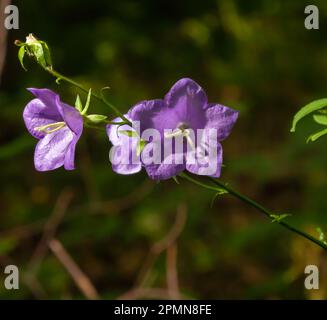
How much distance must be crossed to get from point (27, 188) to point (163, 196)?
0.75m

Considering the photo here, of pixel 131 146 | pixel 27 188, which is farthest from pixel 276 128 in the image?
pixel 131 146

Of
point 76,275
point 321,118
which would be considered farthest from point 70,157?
point 76,275

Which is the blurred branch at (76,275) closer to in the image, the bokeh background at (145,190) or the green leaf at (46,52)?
the bokeh background at (145,190)

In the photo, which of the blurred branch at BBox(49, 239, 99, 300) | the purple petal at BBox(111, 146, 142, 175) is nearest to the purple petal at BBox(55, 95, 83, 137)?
the purple petal at BBox(111, 146, 142, 175)

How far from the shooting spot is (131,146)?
1.27 meters

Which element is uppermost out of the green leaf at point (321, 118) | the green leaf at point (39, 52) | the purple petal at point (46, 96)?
the green leaf at point (39, 52)

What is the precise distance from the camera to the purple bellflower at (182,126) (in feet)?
3.86

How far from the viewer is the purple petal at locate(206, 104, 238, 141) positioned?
1215 millimetres

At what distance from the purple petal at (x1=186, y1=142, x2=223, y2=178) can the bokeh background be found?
1.77m

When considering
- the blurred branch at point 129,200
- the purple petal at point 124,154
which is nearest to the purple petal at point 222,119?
the purple petal at point 124,154

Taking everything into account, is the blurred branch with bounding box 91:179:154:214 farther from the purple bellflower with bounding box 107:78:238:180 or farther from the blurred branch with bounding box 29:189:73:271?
the purple bellflower with bounding box 107:78:238:180

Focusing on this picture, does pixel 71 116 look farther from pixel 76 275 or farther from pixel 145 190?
pixel 145 190

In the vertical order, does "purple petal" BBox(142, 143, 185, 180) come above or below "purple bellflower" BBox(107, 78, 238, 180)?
below

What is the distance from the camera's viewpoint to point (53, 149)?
4.20 ft
